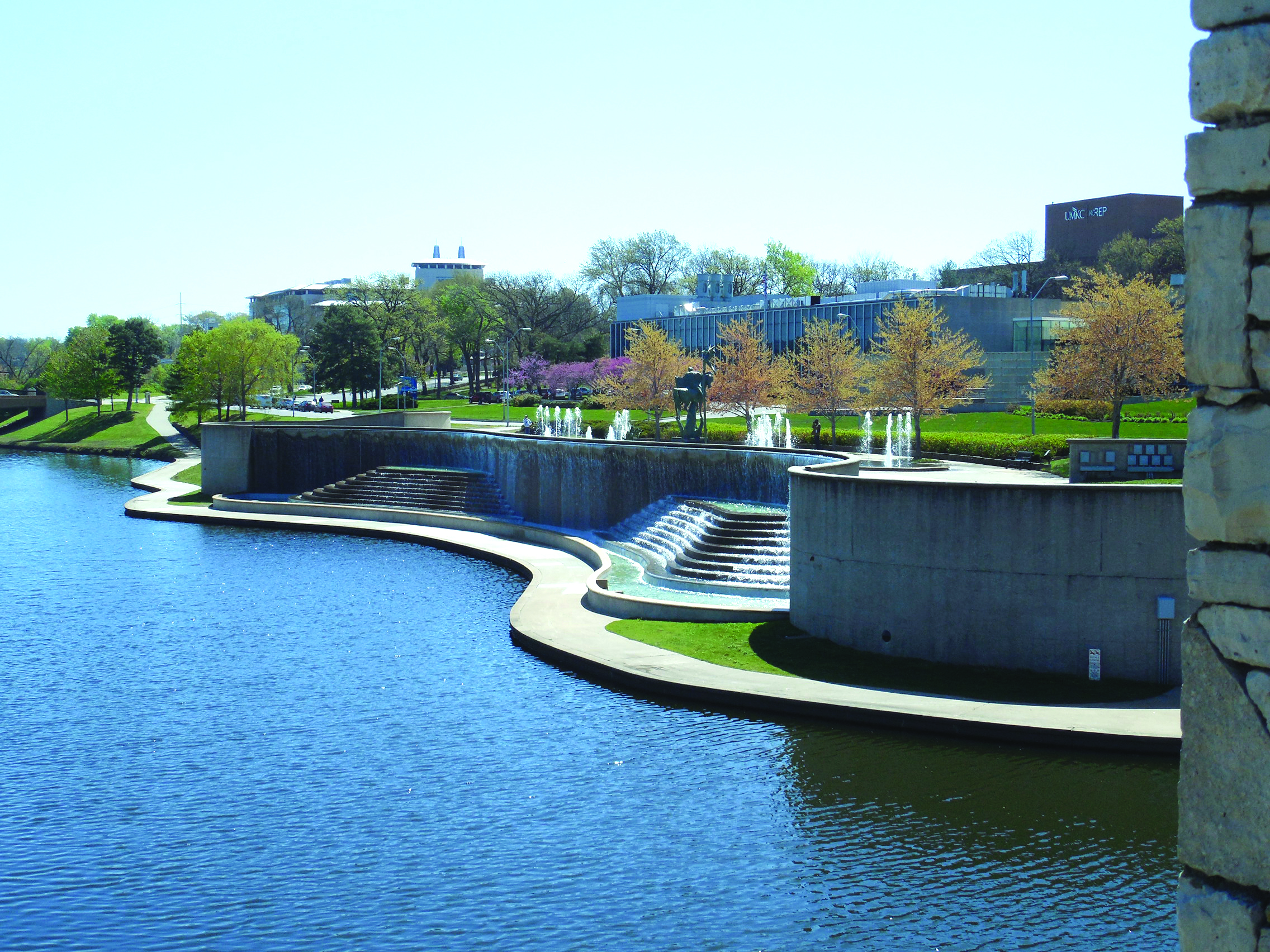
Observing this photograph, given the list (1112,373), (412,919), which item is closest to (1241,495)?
(412,919)

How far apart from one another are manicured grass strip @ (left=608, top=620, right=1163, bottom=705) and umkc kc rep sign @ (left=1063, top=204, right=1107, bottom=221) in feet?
398

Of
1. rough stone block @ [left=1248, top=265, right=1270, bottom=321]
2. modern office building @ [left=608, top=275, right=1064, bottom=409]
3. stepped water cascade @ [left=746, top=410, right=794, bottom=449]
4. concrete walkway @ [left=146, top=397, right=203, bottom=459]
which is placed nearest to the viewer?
rough stone block @ [left=1248, top=265, right=1270, bottom=321]

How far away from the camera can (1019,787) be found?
16.6 metres

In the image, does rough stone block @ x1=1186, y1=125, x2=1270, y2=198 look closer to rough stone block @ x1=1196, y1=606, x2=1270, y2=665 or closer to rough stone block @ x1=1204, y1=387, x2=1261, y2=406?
rough stone block @ x1=1204, y1=387, x2=1261, y2=406

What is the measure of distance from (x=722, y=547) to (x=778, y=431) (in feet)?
94.0

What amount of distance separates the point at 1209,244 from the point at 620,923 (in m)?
9.88

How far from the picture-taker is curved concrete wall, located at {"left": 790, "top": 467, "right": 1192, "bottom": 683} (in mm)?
20172

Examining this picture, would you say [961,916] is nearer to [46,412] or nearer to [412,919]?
[412,919]

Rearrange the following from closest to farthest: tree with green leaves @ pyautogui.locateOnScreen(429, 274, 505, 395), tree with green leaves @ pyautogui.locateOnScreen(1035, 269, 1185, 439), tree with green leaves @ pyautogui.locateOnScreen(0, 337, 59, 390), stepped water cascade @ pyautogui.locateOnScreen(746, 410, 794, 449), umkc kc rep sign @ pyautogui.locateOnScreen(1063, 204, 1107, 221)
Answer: tree with green leaves @ pyautogui.locateOnScreen(1035, 269, 1185, 439), stepped water cascade @ pyautogui.locateOnScreen(746, 410, 794, 449), tree with green leaves @ pyautogui.locateOnScreen(429, 274, 505, 395), umkc kc rep sign @ pyautogui.locateOnScreen(1063, 204, 1107, 221), tree with green leaves @ pyautogui.locateOnScreen(0, 337, 59, 390)

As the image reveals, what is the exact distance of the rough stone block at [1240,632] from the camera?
5516mm

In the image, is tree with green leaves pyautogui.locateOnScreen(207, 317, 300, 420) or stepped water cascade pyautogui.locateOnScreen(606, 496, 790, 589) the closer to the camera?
stepped water cascade pyautogui.locateOnScreen(606, 496, 790, 589)

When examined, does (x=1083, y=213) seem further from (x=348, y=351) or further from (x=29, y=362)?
(x=29, y=362)

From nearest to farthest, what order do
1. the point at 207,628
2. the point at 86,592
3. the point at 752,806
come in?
the point at 752,806, the point at 207,628, the point at 86,592

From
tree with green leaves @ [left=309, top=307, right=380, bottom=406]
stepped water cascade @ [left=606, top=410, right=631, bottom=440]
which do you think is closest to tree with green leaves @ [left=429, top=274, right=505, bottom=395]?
tree with green leaves @ [left=309, top=307, right=380, bottom=406]
